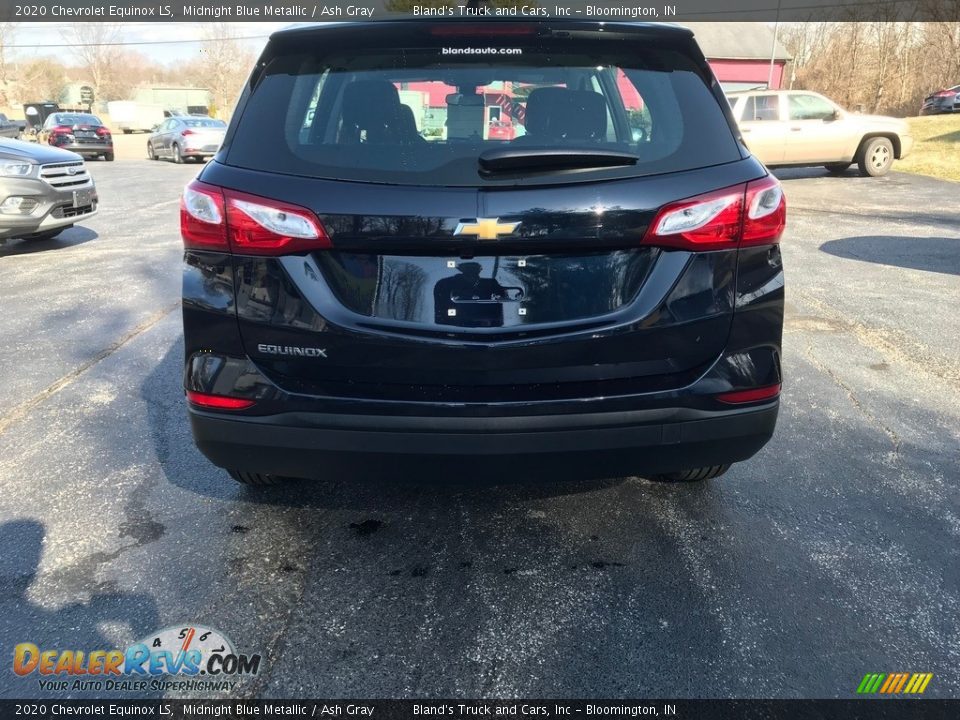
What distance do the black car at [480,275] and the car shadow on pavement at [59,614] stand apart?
593 mm

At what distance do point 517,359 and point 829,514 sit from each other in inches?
66.8

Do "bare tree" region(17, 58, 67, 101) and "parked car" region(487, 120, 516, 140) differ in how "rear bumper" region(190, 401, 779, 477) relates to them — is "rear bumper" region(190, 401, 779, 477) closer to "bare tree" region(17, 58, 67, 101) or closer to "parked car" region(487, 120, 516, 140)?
"parked car" region(487, 120, 516, 140)

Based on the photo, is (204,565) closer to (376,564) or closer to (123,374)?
(376,564)

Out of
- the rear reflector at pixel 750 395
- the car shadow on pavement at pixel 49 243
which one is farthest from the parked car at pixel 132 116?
the rear reflector at pixel 750 395

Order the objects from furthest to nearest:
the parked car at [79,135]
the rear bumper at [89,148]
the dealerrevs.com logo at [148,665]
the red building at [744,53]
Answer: the red building at [744,53]
the parked car at [79,135]
the rear bumper at [89,148]
the dealerrevs.com logo at [148,665]

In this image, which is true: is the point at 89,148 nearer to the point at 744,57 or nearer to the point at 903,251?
the point at 903,251

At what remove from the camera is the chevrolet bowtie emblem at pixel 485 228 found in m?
2.17

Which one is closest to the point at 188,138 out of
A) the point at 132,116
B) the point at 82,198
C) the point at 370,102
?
the point at 82,198

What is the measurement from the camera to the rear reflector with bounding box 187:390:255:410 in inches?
92.9

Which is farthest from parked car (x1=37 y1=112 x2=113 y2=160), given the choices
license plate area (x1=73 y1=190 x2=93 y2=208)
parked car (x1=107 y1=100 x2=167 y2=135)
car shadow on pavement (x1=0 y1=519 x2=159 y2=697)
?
parked car (x1=107 y1=100 x2=167 y2=135)

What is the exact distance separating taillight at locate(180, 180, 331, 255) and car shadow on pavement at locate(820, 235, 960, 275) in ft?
24.6

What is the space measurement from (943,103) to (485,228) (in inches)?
1438

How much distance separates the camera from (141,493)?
325cm

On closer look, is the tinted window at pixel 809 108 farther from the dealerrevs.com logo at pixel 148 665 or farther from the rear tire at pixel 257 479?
the dealerrevs.com logo at pixel 148 665
